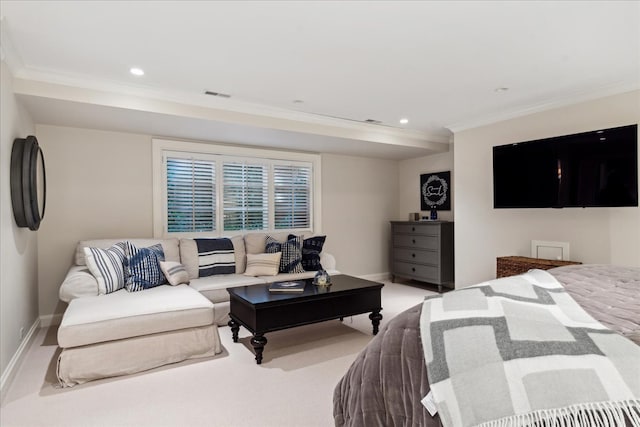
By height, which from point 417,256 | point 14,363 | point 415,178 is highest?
point 415,178

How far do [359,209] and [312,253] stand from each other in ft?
5.91

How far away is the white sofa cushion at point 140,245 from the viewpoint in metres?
3.85

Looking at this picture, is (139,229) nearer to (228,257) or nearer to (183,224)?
(183,224)

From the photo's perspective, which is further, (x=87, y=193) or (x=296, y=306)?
(x=87, y=193)

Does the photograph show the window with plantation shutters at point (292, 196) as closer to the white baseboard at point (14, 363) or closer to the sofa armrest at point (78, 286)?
the sofa armrest at point (78, 286)

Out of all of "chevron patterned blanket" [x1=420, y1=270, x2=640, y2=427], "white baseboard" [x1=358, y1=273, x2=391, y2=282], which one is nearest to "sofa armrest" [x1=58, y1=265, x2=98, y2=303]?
"chevron patterned blanket" [x1=420, y1=270, x2=640, y2=427]

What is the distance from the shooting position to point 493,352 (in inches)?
36.1

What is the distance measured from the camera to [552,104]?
4.04 meters

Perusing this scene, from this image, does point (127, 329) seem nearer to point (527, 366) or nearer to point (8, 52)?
point (8, 52)

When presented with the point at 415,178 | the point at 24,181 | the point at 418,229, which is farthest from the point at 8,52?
the point at 415,178

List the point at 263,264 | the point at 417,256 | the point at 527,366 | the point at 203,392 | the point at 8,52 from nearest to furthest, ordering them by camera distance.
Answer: the point at 527,366 → the point at 203,392 → the point at 8,52 → the point at 263,264 → the point at 417,256

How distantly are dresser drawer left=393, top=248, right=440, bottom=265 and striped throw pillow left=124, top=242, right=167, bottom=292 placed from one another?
3.72 meters

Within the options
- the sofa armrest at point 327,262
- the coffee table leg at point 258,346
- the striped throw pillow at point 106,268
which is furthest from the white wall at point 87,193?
the coffee table leg at point 258,346

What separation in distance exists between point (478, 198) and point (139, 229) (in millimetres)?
4298
